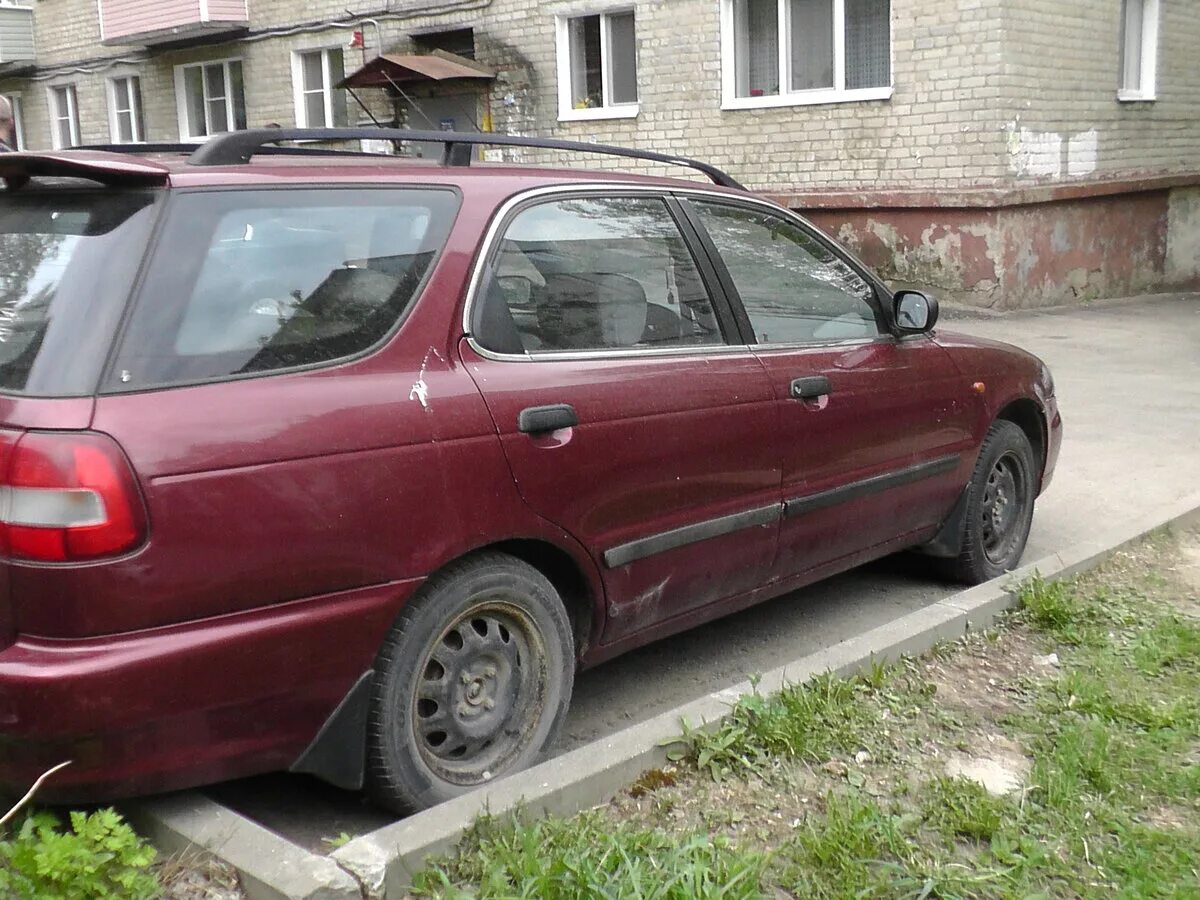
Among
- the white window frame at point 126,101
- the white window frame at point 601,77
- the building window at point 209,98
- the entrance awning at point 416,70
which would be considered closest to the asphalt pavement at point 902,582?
the white window frame at point 601,77

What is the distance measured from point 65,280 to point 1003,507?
3.77 metres

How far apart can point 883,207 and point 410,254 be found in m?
12.1

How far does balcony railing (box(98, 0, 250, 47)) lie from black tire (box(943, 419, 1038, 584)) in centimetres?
1775

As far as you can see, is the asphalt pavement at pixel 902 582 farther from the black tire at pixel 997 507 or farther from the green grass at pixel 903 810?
the green grass at pixel 903 810

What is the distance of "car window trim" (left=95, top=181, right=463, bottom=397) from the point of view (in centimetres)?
267

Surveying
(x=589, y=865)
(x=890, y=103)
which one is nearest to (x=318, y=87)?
(x=890, y=103)

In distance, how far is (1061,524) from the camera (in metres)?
6.29

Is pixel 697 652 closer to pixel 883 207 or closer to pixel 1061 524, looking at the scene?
pixel 1061 524

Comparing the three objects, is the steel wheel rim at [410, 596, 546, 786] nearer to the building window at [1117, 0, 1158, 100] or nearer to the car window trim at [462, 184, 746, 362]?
the car window trim at [462, 184, 746, 362]

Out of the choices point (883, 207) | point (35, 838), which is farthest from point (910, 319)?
point (883, 207)

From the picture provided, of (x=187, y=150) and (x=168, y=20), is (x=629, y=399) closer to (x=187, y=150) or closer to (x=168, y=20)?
(x=187, y=150)

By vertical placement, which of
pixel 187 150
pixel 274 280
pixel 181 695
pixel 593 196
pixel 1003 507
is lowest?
pixel 1003 507

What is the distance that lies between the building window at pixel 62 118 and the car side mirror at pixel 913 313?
918 inches

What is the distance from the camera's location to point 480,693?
3283 mm
